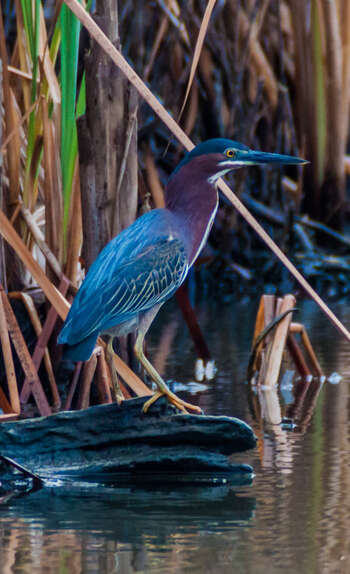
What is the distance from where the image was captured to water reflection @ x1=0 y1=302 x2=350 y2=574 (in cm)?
307

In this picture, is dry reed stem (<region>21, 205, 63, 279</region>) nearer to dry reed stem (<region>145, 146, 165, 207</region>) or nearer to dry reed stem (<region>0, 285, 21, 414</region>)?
dry reed stem (<region>0, 285, 21, 414</region>)

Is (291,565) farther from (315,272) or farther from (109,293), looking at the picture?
(315,272)

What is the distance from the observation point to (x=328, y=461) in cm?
416

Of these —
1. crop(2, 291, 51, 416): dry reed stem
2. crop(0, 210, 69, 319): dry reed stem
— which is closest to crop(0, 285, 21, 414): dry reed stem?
crop(2, 291, 51, 416): dry reed stem

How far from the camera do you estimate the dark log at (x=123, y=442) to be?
4051 mm

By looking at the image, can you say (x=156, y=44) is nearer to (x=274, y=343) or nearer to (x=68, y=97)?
(x=274, y=343)

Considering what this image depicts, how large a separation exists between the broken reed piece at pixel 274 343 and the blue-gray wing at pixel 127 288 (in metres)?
1.55

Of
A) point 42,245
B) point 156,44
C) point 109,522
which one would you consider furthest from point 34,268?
point 156,44

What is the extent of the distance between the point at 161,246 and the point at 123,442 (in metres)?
0.67

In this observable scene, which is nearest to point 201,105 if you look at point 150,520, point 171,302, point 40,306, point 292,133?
point 292,133

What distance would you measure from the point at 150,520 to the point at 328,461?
88cm

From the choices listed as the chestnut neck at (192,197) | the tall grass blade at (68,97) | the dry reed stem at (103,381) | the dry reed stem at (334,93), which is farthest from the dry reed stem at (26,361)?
the dry reed stem at (334,93)

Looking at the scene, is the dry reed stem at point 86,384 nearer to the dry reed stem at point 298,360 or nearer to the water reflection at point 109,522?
the water reflection at point 109,522

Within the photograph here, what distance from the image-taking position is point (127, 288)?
4.14 m
